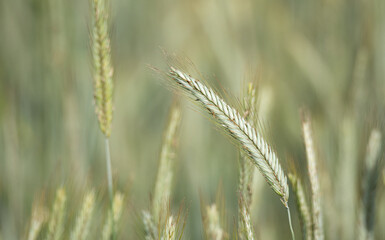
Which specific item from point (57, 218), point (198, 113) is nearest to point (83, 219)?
point (57, 218)

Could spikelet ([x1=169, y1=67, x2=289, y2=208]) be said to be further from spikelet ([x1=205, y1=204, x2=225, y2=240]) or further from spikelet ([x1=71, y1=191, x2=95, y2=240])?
spikelet ([x1=71, y1=191, x2=95, y2=240])

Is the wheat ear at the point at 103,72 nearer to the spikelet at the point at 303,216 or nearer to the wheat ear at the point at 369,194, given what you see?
the spikelet at the point at 303,216

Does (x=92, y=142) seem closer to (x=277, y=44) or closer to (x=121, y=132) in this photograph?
(x=121, y=132)

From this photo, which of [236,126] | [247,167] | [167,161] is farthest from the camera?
[167,161]

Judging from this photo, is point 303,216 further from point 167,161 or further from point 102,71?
point 102,71

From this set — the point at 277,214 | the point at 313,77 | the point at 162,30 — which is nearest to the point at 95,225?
the point at 277,214
